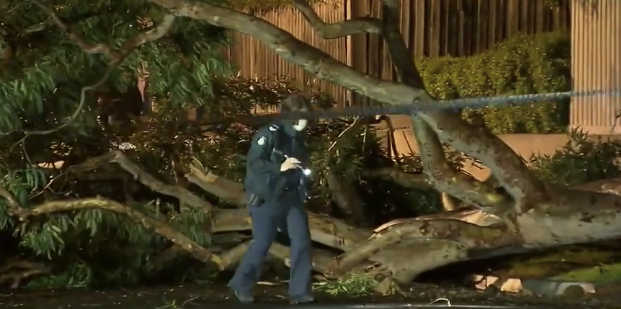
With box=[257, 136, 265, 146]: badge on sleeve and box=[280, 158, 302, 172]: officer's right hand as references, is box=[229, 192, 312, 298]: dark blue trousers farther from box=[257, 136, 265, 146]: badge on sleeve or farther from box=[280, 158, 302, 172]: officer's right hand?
box=[257, 136, 265, 146]: badge on sleeve

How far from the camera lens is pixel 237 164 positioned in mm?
7680

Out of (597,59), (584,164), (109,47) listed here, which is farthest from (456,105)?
(597,59)

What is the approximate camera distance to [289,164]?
5.27 metres

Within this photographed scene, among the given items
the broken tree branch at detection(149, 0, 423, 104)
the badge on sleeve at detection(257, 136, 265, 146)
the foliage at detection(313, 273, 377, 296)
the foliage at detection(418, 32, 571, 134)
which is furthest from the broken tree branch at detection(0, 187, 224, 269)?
the foliage at detection(418, 32, 571, 134)

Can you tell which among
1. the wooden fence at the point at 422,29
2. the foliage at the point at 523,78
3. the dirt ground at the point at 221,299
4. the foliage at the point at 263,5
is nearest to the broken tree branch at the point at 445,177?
the dirt ground at the point at 221,299

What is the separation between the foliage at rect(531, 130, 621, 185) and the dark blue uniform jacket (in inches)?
119

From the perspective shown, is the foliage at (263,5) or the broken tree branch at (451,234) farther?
the foliage at (263,5)

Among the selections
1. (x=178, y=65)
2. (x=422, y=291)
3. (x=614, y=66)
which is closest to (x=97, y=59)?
(x=178, y=65)

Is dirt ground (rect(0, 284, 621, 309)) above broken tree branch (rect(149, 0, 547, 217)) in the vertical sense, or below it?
below

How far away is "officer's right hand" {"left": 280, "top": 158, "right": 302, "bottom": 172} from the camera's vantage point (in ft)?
17.3

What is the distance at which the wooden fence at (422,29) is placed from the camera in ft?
37.3

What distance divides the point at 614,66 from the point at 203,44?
415 centimetres

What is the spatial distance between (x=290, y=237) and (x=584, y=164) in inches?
Answer: 126

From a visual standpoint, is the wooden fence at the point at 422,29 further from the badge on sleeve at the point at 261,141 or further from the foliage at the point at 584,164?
the badge on sleeve at the point at 261,141
